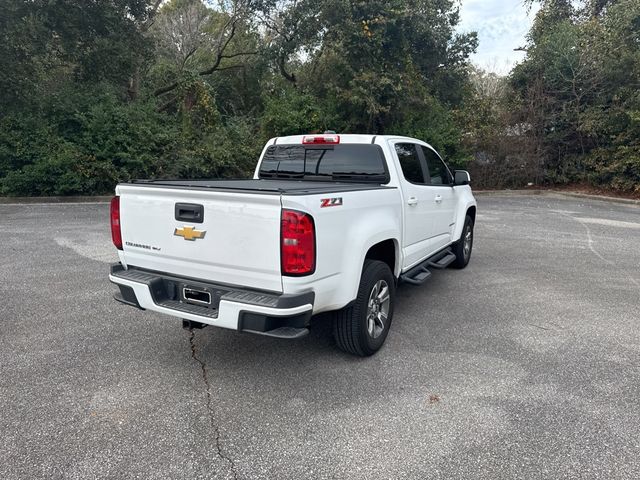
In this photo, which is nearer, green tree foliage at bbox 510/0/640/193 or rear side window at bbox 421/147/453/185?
rear side window at bbox 421/147/453/185

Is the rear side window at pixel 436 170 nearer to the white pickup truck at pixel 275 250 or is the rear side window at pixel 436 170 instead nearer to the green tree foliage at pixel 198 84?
the white pickup truck at pixel 275 250

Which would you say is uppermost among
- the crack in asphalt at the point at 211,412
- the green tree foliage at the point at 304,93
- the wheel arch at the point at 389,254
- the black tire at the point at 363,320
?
the green tree foliage at the point at 304,93

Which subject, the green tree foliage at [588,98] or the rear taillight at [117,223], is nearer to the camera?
the rear taillight at [117,223]

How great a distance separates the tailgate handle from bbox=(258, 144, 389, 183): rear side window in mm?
1811

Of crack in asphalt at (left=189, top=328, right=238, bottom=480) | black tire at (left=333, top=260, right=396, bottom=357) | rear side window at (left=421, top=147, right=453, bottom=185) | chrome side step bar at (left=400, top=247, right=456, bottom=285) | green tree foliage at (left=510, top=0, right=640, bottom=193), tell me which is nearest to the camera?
crack in asphalt at (left=189, top=328, right=238, bottom=480)

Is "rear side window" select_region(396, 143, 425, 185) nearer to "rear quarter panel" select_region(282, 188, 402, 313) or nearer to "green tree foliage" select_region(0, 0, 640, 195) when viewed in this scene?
"rear quarter panel" select_region(282, 188, 402, 313)

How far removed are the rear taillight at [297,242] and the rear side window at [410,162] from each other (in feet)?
6.34

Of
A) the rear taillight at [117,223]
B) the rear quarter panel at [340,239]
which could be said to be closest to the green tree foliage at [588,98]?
the rear quarter panel at [340,239]

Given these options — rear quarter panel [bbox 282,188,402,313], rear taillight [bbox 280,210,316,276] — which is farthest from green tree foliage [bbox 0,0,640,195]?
rear taillight [bbox 280,210,316,276]

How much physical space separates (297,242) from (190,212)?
858mm

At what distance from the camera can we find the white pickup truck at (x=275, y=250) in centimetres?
282

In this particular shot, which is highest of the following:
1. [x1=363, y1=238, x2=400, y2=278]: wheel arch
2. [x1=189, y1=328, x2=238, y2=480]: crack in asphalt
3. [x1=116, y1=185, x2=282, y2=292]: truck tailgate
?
[x1=116, y1=185, x2=282, y2=292]: truck tailgate

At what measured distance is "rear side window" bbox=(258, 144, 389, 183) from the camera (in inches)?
171

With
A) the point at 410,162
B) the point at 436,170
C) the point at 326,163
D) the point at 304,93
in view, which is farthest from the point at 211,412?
the point at 304,93
